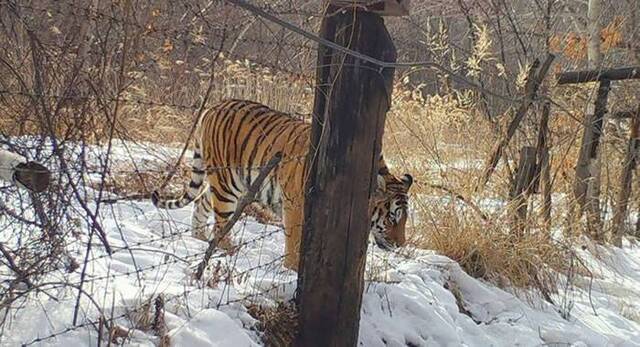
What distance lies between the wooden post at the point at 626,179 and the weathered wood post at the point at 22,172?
609 cm

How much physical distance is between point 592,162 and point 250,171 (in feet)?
10.6

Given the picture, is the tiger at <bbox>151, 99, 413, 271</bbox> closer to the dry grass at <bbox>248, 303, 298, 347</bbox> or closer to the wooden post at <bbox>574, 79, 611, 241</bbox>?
the dry grass at <bbox>248, 303, 298, 347</bbox>

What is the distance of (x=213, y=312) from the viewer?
297 cm

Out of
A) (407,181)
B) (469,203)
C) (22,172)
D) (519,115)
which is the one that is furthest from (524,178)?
(22,172)

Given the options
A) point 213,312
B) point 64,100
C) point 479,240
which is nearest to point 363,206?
point 213,312

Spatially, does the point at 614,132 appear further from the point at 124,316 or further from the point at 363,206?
the point at 124,316

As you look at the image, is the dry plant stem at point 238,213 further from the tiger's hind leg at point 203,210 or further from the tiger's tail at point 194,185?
the tiger's hind leg at point 203,210

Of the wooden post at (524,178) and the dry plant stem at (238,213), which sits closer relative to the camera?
the dry plant stem at (238,213)

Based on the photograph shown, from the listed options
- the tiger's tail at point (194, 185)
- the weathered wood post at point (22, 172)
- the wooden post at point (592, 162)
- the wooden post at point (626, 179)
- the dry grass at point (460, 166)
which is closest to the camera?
the weathered wood post at point (22, 172)

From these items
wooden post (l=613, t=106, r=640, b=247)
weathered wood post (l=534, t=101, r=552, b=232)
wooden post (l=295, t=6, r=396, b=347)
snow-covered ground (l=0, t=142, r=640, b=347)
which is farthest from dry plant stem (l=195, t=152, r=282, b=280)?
wooden post (l=613, t=106, r=640, b=247)

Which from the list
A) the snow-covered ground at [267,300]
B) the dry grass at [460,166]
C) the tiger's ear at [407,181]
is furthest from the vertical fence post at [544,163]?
the tiger's ear at [407,181]

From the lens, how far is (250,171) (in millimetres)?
5195

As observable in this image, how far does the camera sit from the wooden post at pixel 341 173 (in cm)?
301

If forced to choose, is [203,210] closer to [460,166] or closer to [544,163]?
[460,166]
